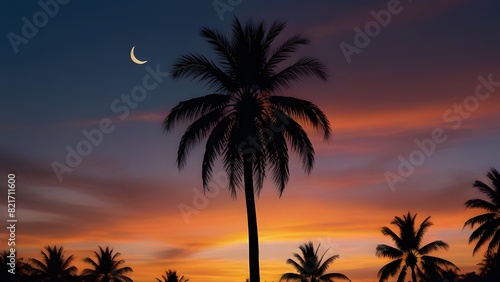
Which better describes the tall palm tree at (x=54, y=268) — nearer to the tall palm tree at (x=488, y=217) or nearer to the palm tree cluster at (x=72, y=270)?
the palm tree cluster at (x=72, y=270)

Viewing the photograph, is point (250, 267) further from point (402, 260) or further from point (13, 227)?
point (402, 260)

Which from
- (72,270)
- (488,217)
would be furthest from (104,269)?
(488,217)

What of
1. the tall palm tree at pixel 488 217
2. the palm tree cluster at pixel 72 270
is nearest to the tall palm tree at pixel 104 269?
the palm tree cluster at pixel 72 270

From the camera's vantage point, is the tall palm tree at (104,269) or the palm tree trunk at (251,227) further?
the tall palm tree at (104,269)

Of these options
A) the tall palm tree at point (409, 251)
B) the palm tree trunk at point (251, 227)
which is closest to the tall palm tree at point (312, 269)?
the tall palm tree at point (409, 251)

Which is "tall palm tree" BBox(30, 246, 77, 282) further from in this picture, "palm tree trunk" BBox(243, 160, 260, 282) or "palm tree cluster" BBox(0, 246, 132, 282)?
"palm tree trunk" BBox(243, 160, 260, 282)

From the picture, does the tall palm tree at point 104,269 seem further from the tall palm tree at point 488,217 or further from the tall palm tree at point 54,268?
the tall palm tree at point 488,217

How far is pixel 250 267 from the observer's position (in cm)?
2406

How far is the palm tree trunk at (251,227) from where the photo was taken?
2398 centimetres

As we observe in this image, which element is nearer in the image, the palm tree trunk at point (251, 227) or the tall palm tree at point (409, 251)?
the palm tree trunk at point (251, 227)

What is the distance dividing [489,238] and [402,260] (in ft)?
62.7

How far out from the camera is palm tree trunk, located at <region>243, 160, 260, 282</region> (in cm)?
2398

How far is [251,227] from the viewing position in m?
24.5

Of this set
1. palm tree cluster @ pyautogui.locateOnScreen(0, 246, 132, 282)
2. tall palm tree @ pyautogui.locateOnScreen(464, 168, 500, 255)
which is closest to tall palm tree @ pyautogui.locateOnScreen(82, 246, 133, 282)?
palm tree cluster @ pyautogui.locateOnScreen(0, 246, 132, 282)
